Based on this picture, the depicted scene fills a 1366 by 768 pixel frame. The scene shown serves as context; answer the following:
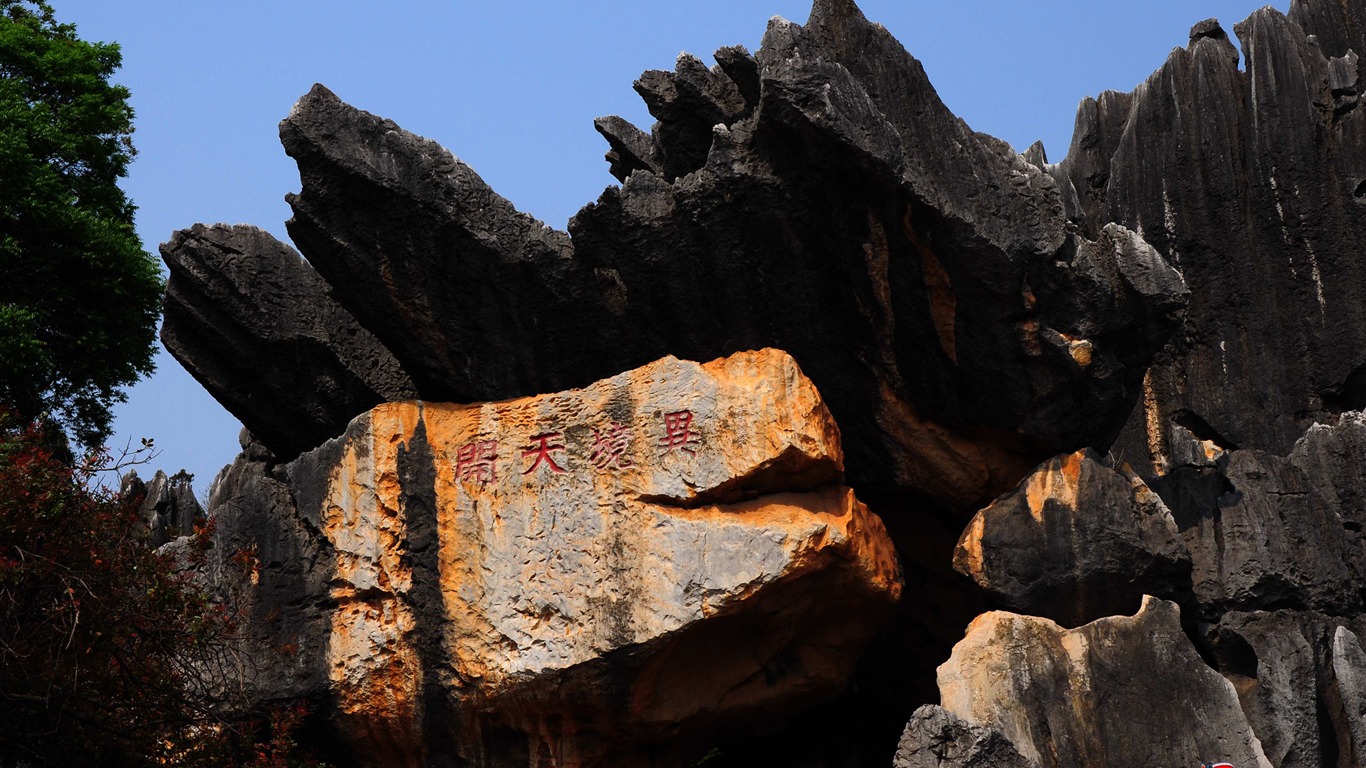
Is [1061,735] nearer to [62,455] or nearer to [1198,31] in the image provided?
[1198,31]

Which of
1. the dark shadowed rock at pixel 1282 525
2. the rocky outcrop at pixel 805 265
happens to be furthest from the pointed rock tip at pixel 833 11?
the dark shadowed rock at pixel 1282 525

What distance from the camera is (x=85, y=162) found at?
→ 48.4ft

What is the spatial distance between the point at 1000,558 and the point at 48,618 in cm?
521

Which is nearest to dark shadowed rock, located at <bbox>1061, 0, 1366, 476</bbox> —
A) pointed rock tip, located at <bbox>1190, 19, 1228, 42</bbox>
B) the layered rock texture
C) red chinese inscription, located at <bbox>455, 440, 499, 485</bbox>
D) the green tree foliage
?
pointed rock tip, located at <bbox>1190, 19, 1228, 42</bbox>

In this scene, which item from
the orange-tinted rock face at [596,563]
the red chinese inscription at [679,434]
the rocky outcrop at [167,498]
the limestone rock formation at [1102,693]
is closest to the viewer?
the limestone rock formation at [1102,693]

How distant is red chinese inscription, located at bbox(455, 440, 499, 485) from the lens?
31.6 feet

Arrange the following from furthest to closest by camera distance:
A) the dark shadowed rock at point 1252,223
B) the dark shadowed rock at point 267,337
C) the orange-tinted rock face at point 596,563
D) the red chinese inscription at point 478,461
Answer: the dark shadowed rock at point 1252,223 < the dark shadowed rock at point 267,337 < the red chinese inscription at point 478,461 < the orange-tinted rock face at point 596,563

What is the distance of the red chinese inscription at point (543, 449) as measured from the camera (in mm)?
9500

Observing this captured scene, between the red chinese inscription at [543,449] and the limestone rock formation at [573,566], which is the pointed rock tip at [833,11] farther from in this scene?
the red chinese inscription at [543,449]

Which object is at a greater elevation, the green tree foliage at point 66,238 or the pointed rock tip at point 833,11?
the green tree foliage at point 66,238

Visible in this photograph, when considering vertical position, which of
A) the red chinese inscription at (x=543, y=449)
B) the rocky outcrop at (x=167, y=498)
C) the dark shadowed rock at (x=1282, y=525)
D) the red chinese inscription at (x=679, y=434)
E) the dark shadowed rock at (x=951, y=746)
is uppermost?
the rocky outcrop at (x=167, y=498)

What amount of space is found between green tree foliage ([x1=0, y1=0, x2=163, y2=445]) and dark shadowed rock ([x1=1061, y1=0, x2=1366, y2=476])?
8.76 metres

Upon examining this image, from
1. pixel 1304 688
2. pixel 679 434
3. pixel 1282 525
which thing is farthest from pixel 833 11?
pixel 1304 688

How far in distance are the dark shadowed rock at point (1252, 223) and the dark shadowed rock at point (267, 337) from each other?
560 centimetres
